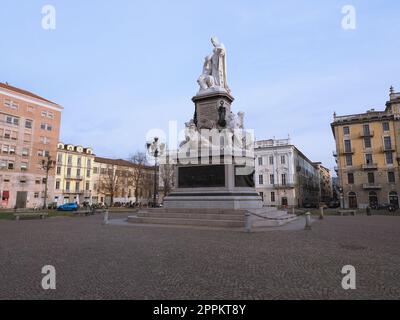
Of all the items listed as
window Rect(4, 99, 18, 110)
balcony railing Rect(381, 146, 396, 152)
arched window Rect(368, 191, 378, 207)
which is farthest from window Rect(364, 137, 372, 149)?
window Rect(4, 99, 18, 110)

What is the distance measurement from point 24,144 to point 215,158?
157 feet

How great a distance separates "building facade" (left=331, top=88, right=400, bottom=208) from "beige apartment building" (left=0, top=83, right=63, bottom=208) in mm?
58041

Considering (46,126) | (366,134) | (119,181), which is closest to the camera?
(366,134)


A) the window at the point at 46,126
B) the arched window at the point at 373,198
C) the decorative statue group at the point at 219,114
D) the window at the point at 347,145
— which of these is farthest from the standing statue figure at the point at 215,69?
the window at the point at 46,126

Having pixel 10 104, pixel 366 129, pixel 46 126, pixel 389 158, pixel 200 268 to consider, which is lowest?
pixel 200 268

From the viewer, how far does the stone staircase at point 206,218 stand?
12.7m

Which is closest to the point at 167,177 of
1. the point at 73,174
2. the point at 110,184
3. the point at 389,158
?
the point at 110,184

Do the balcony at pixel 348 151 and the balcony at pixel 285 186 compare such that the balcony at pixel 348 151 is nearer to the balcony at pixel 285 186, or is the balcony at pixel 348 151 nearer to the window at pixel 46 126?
the balcony at pixel 285 186

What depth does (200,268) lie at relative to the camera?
5.71 m

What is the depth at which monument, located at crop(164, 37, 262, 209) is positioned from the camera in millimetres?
14891

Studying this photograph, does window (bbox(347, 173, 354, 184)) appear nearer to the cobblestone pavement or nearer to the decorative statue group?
the decorative statue group

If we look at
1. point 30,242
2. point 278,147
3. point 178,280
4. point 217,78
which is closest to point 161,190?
point 278,147

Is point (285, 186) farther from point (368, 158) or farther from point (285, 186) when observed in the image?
point (368, 158)
